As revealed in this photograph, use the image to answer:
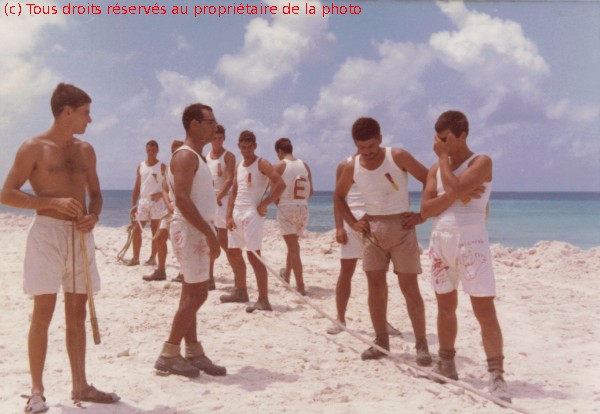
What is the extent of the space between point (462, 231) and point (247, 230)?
3.23 meters

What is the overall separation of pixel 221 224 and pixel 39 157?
416cm

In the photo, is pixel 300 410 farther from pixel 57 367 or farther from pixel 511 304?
pixel 511 304

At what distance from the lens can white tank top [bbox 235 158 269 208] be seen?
268 inches

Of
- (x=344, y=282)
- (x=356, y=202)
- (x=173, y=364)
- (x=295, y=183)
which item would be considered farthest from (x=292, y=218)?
(x=173, y=364)

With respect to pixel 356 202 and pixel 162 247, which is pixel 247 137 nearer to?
pixel 356 202

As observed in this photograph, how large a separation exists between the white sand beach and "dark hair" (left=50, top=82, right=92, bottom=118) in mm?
2005

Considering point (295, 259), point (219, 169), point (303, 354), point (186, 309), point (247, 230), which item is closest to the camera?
point (186, 309)

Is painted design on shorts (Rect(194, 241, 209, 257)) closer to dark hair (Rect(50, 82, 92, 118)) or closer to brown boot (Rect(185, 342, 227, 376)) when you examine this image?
brown boot (Rect(185, 342, 227, 376))

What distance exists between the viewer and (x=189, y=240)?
4371 millimetres

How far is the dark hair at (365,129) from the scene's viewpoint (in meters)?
4.73

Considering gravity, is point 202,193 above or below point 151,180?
below

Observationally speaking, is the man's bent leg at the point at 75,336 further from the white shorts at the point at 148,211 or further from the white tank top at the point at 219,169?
the white shorts at the point at 148,211

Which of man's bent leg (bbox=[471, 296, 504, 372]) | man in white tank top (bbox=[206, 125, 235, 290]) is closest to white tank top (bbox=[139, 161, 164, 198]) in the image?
man in white tank top (bbox=[206, 125, 235, 290])

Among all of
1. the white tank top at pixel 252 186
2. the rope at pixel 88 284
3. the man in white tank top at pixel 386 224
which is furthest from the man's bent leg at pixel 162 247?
the rope at pixel 88 284
